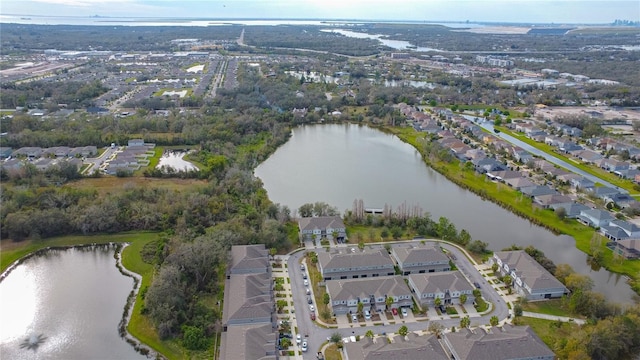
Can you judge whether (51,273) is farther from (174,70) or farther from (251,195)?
(174,70)

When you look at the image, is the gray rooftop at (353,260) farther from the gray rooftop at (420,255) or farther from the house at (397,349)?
the house at (397,349)

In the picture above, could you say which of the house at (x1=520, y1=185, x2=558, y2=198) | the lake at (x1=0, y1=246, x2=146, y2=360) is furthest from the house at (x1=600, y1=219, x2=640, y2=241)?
the lake at (x1=0, y1=246, x2=146, y2=360)

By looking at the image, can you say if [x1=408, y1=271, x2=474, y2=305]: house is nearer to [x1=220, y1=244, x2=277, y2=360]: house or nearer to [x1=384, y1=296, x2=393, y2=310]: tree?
[x1=384, y1=296, x2=393, y2=310]: tree

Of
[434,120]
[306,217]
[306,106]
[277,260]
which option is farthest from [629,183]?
[306,106]

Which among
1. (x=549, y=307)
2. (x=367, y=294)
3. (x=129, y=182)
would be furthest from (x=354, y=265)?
(x=129, y=182)

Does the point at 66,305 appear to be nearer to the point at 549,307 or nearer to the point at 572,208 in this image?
the point at 549,307

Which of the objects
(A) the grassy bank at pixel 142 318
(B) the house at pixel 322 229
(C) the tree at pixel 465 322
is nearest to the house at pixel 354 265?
(B) the house at pixel 322 229
